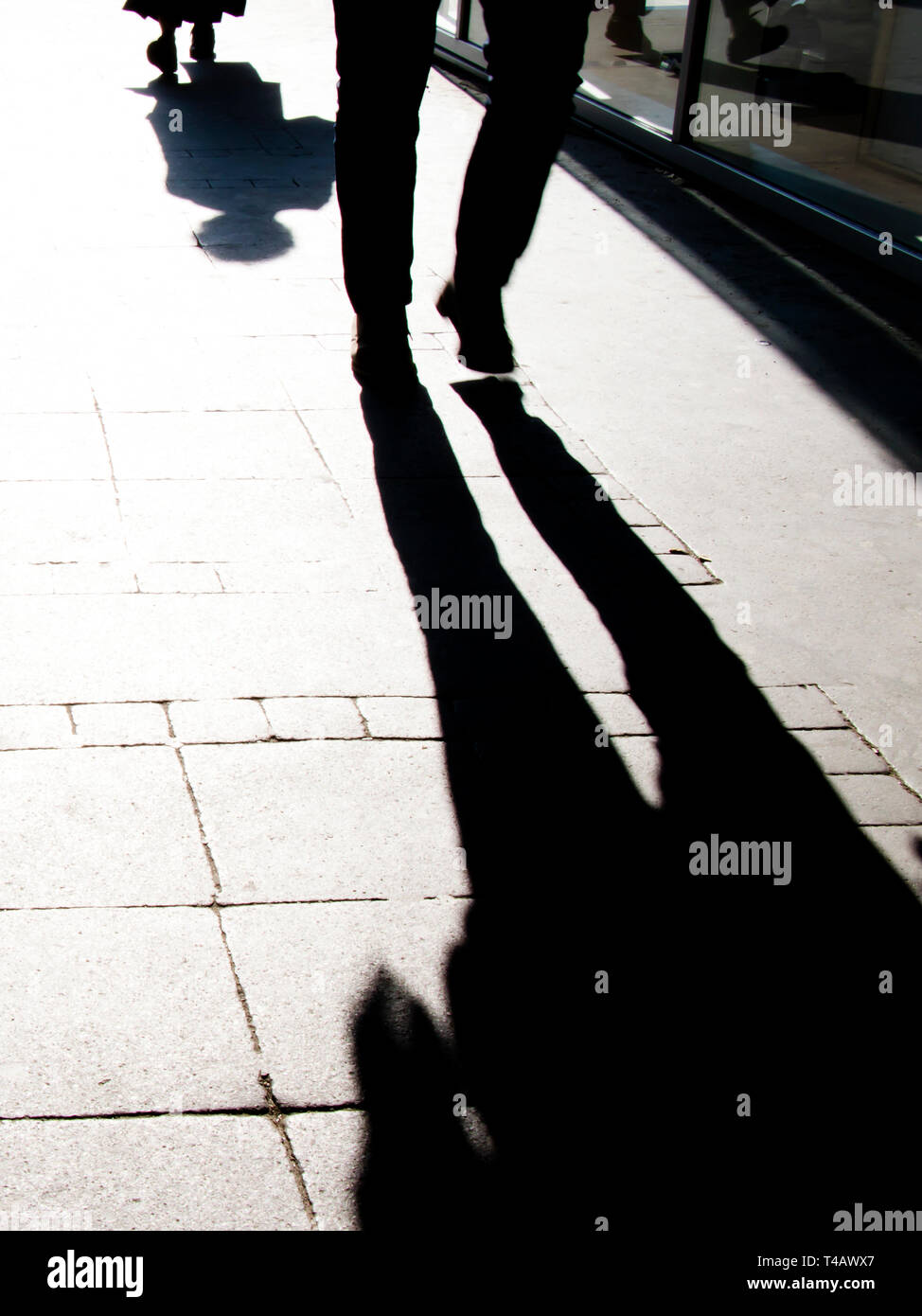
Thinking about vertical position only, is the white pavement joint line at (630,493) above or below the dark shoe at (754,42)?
below

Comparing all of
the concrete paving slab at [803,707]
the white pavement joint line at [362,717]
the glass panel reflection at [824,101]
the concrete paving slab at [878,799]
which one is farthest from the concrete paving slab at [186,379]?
the glass panel reflection at [824,101]

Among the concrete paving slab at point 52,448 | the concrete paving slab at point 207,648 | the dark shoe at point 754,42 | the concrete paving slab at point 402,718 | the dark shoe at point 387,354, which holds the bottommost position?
the concrete paving slab at point 402,718

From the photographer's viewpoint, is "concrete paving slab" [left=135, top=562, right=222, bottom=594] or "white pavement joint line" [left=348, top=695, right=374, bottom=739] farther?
"concrete paving slab" [left=135, top=562, right=222, bottom=594]

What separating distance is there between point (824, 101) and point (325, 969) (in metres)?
6.56

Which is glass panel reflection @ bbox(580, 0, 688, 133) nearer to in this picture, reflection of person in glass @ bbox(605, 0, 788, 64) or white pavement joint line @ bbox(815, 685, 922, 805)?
reflection of person in glass @ bbox(605, 0, 788, 64)

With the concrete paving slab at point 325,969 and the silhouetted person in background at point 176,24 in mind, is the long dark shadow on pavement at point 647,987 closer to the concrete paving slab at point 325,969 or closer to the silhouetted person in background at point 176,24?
the concrete paving slab at point 325,969

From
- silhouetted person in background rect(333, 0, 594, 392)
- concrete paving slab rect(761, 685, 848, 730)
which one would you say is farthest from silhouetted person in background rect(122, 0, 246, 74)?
concrete paving slab rect(761, 685, 848, 730)

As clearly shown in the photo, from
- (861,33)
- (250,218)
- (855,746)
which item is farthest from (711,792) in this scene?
(861,33)

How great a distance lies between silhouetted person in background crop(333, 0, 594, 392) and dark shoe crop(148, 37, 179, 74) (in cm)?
551

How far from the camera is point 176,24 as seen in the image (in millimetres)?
9016

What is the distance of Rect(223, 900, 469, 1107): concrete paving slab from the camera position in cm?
210

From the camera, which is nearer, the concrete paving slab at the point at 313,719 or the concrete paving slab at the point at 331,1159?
the concrete paving slab at the point at 331,1159

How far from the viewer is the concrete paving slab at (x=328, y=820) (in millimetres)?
2475

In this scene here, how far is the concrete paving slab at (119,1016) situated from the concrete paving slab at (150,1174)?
0.03 m
